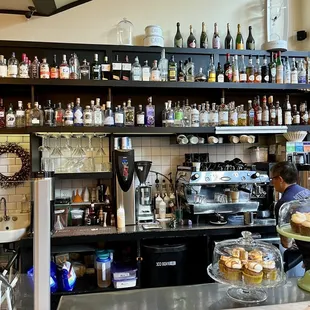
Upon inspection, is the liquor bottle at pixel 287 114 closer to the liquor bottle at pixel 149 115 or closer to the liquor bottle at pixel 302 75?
the liquor bottle at pixel 302 75

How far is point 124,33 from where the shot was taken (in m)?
3.82

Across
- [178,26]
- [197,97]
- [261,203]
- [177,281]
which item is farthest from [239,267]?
[178,26]

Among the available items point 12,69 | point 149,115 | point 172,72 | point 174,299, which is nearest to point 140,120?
point 149,115

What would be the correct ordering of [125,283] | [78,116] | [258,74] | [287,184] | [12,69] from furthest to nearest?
[258,74] → [78,116] → [12,69] → [125,283] → [287,184]

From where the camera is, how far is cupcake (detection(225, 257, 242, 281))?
4.81 ft

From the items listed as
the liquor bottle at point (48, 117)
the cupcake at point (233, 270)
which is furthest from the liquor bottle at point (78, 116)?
the cupcake at point (233, 270)

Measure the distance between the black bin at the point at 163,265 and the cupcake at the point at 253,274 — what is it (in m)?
1.72

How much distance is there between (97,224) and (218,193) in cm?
132

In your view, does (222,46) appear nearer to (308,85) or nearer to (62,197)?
(308,85)

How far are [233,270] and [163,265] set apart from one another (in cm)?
173

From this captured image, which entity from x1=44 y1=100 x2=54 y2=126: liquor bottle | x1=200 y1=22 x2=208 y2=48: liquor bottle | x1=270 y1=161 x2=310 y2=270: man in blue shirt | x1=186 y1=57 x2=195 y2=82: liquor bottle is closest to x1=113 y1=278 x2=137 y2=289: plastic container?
x1=270 y1=161 x2=310 y2=270: man in blue shirt

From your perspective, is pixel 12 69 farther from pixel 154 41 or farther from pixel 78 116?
pixel 154 41

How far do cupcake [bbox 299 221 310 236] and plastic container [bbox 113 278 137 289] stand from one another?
1841 millimetres

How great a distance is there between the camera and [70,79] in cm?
330
